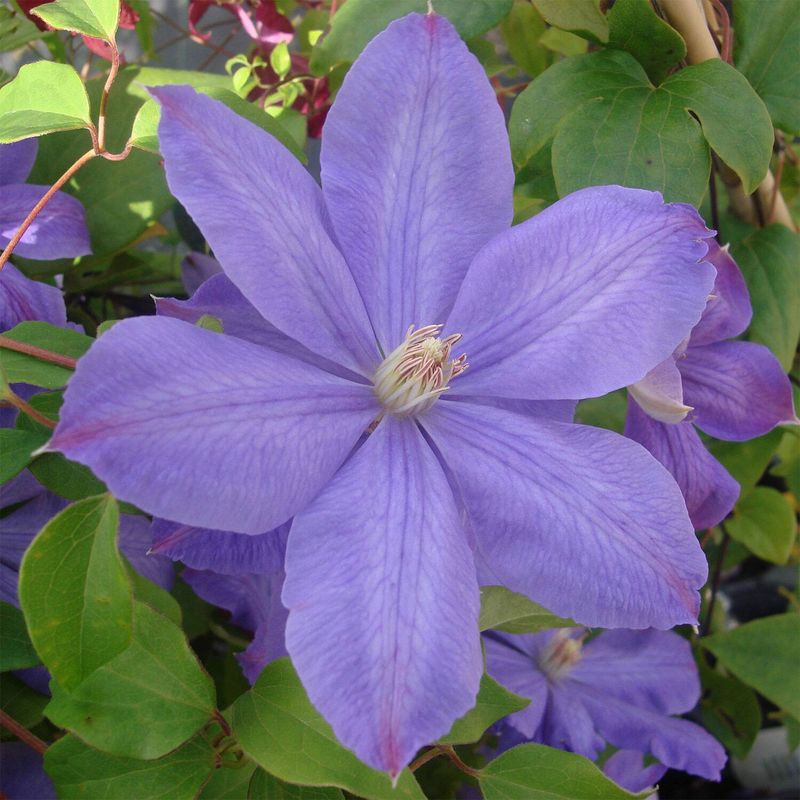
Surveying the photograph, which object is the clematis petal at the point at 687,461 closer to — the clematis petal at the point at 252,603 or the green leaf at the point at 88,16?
the clematis petal at the point at 252,603

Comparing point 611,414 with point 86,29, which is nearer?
point 86,29

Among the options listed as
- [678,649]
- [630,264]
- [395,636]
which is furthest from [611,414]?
[395,636]

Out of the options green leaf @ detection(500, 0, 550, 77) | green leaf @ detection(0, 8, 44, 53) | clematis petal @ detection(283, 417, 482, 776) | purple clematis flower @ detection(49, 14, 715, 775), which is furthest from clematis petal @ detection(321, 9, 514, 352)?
green leaf @ detection(500, 0, 550, 77)

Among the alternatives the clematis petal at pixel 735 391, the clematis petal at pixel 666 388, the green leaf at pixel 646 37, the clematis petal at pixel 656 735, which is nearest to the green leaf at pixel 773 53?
the green leaf at pixel 646 37

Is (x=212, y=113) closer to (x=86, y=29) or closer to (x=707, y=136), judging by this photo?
(x=86, y=29)

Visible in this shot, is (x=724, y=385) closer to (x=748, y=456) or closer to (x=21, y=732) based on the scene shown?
(x=748, y=456)
